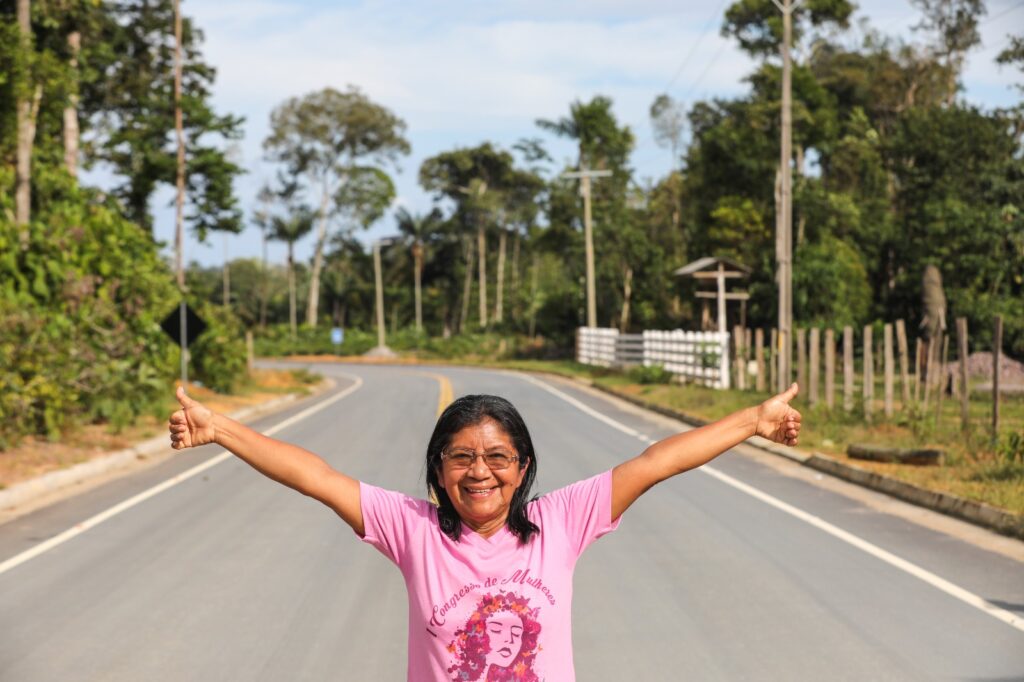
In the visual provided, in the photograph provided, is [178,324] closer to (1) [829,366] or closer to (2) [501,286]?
(1) [829,366]

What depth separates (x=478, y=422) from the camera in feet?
10.6

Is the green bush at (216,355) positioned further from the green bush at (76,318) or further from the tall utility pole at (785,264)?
the tall utility pole at (785,264)

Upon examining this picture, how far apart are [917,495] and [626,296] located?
1906 inches

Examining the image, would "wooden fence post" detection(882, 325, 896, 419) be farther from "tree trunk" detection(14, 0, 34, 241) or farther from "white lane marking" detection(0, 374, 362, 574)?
"tree trunk" detection(14, 0, 34, 241)

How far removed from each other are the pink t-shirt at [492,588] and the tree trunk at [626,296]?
2281 inches

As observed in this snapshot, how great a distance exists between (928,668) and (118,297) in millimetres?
20502

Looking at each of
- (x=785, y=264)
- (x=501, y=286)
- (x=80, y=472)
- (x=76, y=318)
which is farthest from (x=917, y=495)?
(x=501, y=286)

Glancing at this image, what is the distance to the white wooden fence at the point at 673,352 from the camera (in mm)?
32531

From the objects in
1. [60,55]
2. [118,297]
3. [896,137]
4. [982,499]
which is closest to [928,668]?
[982,499]

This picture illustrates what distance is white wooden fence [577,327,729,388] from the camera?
3253 centimetres

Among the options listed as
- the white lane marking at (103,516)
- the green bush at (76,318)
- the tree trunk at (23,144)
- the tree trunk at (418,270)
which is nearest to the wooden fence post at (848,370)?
the white lane marking at (103,516)

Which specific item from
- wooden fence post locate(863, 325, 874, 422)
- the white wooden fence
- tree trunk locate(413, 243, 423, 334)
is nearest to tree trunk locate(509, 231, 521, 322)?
tree trunk locate(413, 243, 423, 334)

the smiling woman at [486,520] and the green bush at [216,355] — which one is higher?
the smiling woman at [486,520]

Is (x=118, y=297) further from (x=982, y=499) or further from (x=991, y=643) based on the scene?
(x=991, y=643)
